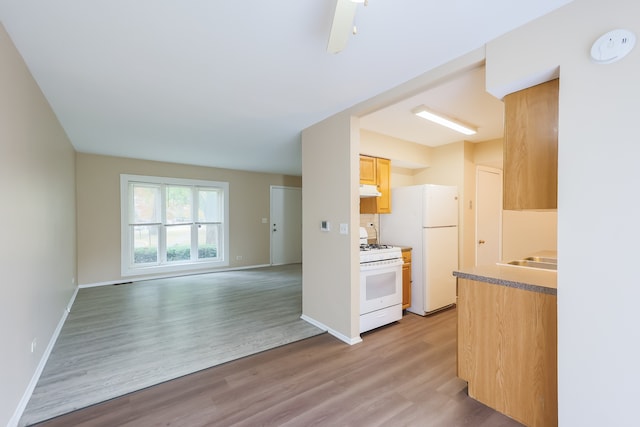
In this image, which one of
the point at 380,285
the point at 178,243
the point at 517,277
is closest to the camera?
the point at 517,277

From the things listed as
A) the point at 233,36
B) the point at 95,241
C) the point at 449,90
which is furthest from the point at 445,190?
the point at 95,241

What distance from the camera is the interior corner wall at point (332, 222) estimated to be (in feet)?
9.59

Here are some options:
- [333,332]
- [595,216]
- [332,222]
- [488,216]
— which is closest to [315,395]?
[333,332]

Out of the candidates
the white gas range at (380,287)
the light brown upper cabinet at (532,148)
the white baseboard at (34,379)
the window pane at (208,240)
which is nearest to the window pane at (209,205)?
the window pane at (208,240)

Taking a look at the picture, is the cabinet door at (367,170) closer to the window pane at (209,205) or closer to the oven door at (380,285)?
the oven door at (380,285)

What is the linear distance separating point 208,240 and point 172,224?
2.83 feet

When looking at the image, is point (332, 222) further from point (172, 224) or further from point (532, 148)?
point (172, 224)

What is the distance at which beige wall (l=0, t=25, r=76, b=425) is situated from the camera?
167 cm

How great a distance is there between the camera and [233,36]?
174cm

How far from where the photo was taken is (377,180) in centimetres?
387

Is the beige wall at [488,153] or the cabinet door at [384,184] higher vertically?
the beige wall at [488,153]

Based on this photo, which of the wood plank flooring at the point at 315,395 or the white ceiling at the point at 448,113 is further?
the white ceiling at the point at 448,113

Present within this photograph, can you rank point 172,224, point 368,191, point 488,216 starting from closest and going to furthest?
1. point 368,191
2. point 488,216
3. point 172,224

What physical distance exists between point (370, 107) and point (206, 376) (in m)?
2.85
